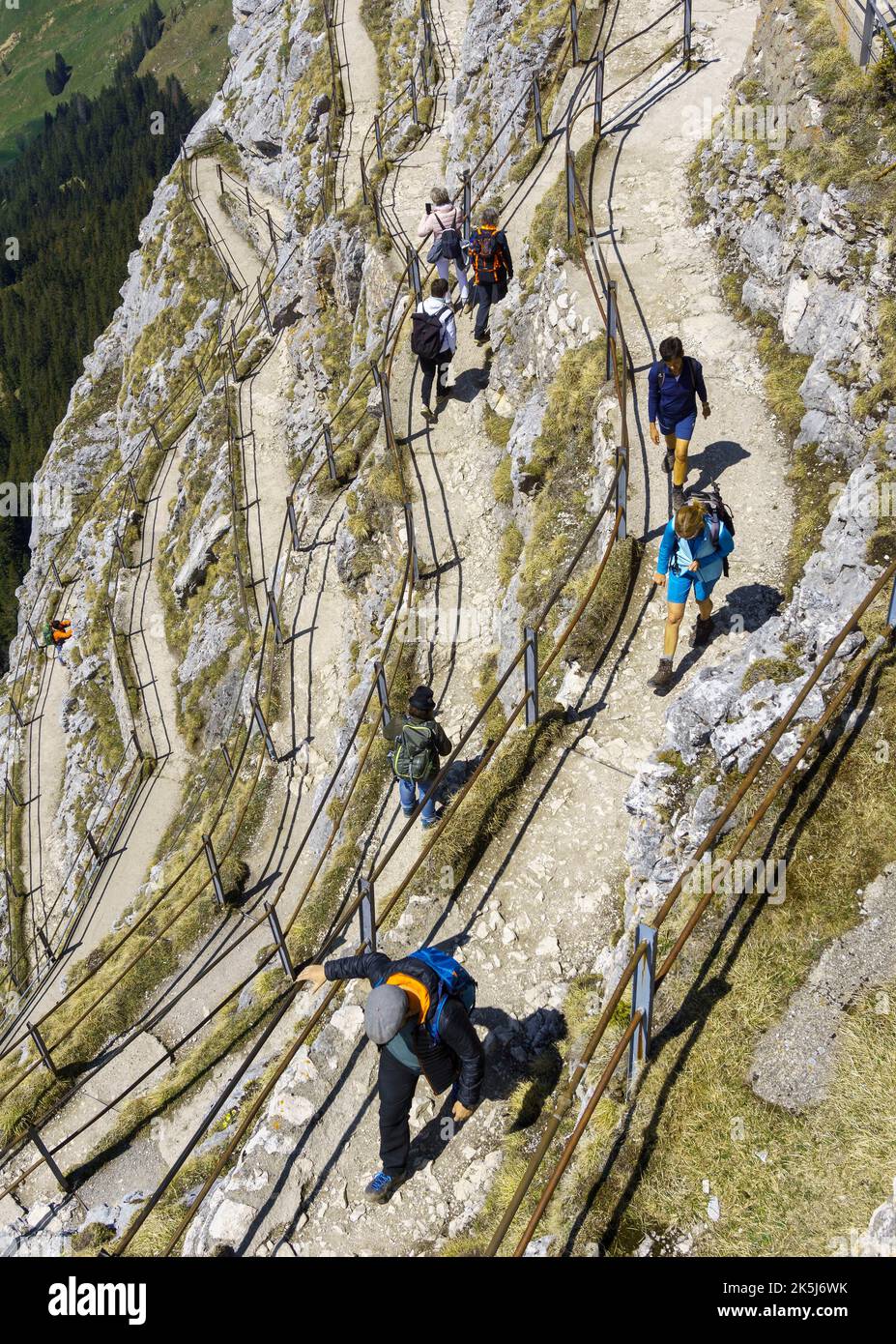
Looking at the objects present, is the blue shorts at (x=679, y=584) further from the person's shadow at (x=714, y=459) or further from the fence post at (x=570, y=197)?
the fence post at (x=570, y=197)

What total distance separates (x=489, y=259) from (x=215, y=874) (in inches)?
520

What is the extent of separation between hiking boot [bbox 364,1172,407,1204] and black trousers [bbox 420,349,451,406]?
1486 cm

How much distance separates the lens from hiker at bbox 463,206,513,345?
19.5 metres

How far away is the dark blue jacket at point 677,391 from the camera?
1264 cm

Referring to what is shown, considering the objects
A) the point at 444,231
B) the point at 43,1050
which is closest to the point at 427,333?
the point at 444,231

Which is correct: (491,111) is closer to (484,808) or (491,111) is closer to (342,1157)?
(484,808)

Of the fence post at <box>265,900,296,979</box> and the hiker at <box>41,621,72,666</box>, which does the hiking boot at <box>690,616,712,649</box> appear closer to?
the fence post at <box>265,900,296,979</box>

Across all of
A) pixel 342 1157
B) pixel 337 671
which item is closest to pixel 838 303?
pixel 337 671

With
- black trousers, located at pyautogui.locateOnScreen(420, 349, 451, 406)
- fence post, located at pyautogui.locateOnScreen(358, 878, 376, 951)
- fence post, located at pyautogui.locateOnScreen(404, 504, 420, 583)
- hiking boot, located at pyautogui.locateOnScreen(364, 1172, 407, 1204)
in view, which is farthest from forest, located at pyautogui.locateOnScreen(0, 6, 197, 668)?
hiking boot, located at pyautogui.locateOnScreen(364, 1172, 407, 1204)

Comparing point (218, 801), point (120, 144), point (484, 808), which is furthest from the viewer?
point (120, 144)

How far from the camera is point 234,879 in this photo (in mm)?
18344

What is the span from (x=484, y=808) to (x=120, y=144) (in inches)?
7689

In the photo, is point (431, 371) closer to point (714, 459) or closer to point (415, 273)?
point (415, 273)

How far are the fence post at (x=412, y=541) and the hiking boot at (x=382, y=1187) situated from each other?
38.5ft
